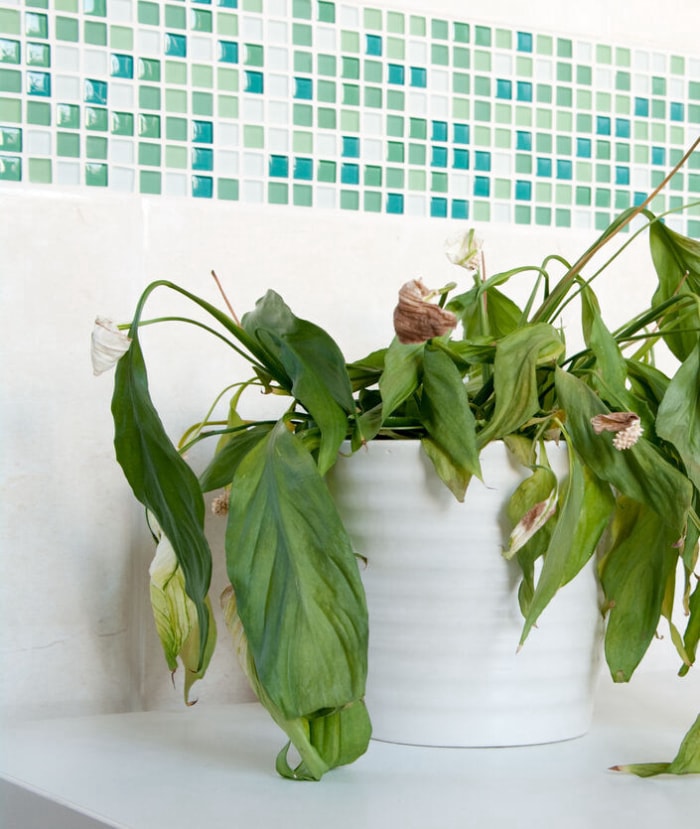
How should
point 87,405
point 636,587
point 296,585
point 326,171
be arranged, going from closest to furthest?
point 296,585 < point 636,587 < point 87,405 < point 326,171

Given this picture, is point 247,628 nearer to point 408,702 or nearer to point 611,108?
point 408,702

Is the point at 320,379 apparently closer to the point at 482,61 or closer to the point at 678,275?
the point at 678,275

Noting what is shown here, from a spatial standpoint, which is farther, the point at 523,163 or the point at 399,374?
the point at 523,163

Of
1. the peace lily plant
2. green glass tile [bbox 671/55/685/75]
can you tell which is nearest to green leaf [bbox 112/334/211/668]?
the peace lily plant

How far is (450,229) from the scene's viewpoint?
88 centimetres

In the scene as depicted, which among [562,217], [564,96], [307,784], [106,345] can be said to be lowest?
[307,784]

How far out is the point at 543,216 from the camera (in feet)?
3.08

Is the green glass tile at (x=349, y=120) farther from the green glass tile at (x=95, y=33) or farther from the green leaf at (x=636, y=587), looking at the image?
the green leaf at (x=636, y=587)

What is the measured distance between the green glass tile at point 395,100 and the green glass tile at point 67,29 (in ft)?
0.83

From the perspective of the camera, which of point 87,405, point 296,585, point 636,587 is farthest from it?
point 87,405

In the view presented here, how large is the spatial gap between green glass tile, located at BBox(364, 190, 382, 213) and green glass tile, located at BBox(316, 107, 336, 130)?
6 cm

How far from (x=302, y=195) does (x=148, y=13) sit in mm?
176

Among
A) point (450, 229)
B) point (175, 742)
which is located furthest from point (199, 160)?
point (175, 742)

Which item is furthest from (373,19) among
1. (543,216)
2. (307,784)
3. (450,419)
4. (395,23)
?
(307,784)
